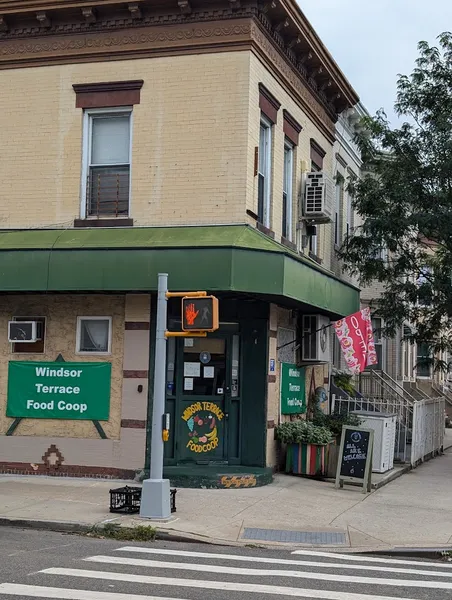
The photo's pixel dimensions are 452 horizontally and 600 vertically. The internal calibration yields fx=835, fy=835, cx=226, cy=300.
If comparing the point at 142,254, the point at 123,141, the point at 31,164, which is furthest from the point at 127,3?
the point at 142,254

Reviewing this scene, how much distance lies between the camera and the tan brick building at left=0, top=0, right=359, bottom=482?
44.7 ft

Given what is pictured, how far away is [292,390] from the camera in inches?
620

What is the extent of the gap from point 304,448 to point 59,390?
171 inches

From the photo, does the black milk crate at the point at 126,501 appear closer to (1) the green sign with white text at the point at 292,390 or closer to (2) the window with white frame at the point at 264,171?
(1) the green sign with white text at the point at 292,390

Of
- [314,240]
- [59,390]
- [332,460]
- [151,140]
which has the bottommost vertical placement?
[332,460]

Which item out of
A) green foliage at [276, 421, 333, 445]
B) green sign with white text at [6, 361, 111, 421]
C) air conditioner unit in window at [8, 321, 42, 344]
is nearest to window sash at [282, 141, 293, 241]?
green foliage at [276, 421, 333, 445]

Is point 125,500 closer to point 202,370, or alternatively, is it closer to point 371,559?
point 371,559

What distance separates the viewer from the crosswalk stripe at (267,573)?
7793 millimetres

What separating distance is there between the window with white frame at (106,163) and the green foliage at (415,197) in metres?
5.45

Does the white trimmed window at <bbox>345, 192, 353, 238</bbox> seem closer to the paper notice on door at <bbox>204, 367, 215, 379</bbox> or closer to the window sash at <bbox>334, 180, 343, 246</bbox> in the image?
the window sash at <bbox>334, 180, 343, 246</bbox>

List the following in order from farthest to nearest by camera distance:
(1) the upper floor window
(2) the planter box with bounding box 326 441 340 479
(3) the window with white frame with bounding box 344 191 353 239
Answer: (3) the window with white frame with bounding box 344 191 353 239 < (1) the upper floor window < (2) the planter box with bounding box 326 441 340 479

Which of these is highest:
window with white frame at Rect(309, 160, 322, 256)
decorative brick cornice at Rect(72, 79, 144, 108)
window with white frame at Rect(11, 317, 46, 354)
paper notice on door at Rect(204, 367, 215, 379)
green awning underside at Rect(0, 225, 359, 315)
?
decorative brick cornice at Rect(72, 79, 144, 108)

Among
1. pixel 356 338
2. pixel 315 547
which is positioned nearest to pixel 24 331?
pixel 356 338

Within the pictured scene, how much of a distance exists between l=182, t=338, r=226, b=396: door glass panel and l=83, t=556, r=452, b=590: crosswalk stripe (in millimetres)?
5796
